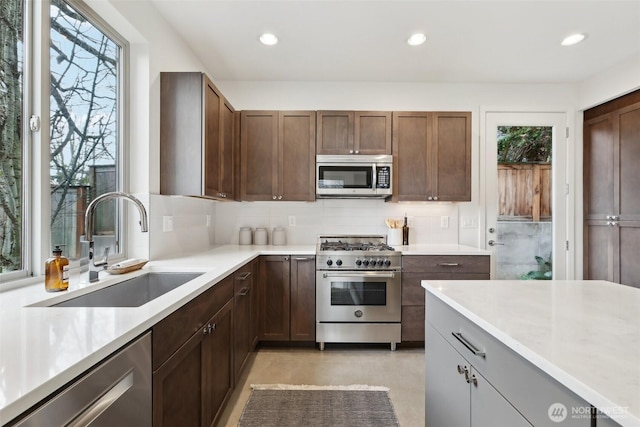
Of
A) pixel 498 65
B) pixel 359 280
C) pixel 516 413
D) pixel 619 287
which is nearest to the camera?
pixel 516 413

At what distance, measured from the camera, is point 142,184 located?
2113mm

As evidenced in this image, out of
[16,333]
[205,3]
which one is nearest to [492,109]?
[205,3]

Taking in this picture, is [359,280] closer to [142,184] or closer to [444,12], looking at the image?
[142,184]

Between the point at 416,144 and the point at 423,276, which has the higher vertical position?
the point at 416,144

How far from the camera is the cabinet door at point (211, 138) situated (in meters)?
2.27

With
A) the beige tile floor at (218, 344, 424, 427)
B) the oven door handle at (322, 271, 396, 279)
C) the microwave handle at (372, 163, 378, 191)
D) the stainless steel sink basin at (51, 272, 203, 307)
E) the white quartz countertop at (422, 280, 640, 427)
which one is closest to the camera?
the white quartz countertop at (422, 280, 640, 427)

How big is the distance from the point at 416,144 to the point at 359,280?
1454 mm

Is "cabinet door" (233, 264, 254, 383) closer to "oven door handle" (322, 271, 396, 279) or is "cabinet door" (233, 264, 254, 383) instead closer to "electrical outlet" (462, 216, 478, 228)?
"oven door handle" (322, 271, 396, 279)

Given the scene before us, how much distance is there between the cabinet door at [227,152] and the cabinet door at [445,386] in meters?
1.96

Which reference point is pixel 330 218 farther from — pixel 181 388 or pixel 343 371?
pixel 181 388

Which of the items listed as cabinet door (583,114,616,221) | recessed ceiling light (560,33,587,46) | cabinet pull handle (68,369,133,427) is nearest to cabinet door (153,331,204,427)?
cabinet pull handle (68,369,133,427)

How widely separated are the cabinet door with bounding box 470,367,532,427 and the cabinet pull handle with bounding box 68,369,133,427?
106cm

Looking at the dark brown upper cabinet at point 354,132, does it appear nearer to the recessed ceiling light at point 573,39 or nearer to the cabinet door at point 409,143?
the cabinet door at point 409,143

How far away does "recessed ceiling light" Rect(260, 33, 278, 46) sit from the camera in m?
2.52
